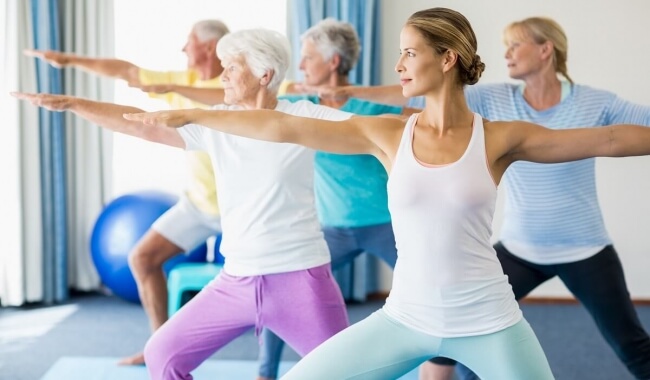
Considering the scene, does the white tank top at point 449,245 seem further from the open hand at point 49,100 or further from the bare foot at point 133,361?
the bare foot at point 133,361

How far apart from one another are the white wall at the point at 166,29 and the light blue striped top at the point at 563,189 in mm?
2633

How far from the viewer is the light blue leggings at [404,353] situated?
6.93ft

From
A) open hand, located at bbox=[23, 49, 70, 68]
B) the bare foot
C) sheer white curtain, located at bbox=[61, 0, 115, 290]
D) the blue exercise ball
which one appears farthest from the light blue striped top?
sheer white curtain, located at bbox=[61, 0, 115, 290]

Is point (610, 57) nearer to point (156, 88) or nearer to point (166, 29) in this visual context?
point (166, 29)

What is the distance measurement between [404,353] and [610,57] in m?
3.60

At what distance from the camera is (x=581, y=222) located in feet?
10.2

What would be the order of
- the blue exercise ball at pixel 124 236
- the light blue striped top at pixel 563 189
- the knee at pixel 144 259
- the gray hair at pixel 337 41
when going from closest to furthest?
the light blue striped top at pixel 563 189
the gray hair at pixel 337 41
the knee at pixel 144 259
the blue exercise ball at pixel 124 236

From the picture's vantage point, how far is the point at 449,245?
7.07ft

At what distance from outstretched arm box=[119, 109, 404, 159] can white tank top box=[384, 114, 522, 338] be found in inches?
4.8

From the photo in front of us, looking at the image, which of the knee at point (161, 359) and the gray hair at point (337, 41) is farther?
the gray hair at point (337, 41)


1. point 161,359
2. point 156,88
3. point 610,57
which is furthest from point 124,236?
point 610,57

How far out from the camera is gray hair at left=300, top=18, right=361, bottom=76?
369 cm

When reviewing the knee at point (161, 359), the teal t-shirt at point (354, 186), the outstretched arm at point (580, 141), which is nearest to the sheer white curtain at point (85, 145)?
the teal t-shirt at point (354, 186)

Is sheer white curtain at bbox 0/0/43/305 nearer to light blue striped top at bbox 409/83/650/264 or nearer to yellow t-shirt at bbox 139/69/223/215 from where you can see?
yellow t-shirt at bbox 139/69/223/215
